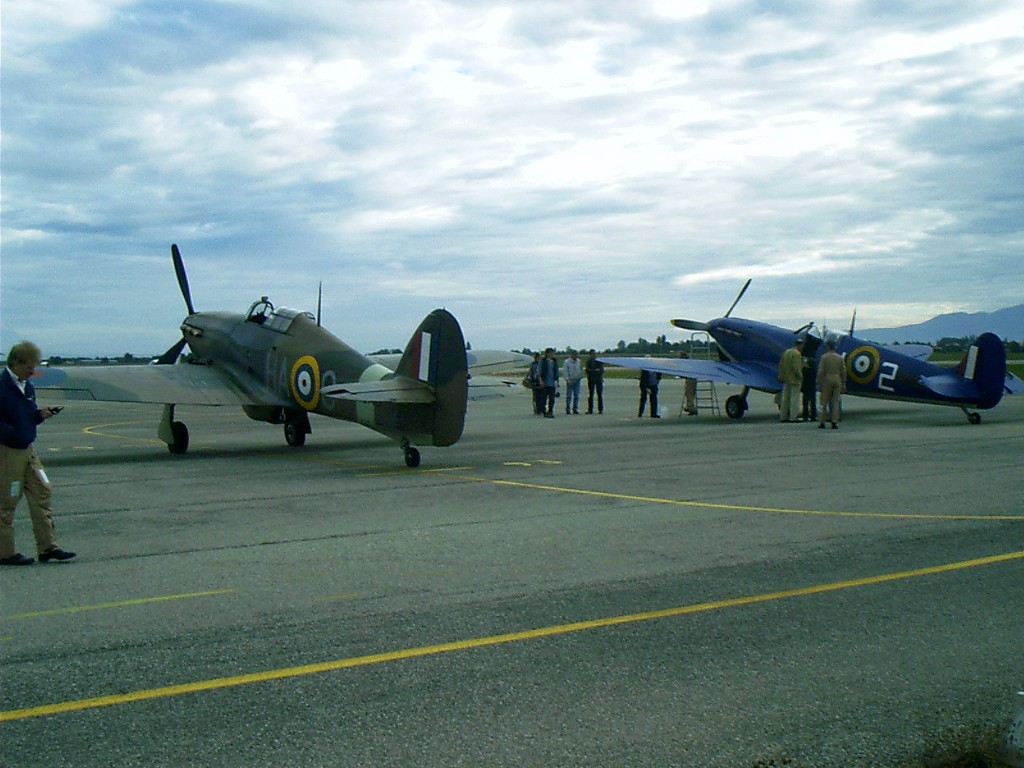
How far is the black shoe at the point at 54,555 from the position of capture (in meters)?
7.55

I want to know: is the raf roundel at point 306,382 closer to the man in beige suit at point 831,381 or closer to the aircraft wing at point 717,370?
the aircraft wing at point 717,370

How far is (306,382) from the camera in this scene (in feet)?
55.7

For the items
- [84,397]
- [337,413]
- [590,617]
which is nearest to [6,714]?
[590,617]

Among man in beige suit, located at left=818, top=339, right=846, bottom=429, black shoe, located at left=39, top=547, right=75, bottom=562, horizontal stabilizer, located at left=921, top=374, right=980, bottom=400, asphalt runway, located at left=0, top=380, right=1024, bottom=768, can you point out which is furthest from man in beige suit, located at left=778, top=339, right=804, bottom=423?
black shoe, located at left=39, top=547, right=75, bottom=562

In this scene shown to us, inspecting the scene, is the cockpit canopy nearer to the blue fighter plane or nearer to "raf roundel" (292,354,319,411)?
"raf roundel" (292,354,319,411)

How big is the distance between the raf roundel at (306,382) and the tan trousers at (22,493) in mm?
9281

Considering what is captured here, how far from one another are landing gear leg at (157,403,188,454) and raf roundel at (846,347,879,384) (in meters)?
15.6

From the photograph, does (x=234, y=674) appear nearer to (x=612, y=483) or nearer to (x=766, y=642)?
(x=766, y=642)

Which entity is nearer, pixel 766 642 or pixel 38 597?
pixel 766 642

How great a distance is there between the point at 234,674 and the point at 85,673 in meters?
0.77

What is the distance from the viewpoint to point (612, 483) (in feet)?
40.1

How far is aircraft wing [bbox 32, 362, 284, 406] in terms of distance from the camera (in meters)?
16.5

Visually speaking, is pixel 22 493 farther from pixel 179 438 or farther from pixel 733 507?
pixel 179 438

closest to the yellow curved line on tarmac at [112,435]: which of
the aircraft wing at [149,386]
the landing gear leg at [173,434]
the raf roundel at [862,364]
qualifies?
the aircraft wing at [149,386]
